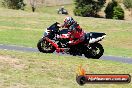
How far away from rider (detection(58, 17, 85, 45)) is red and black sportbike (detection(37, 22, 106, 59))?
0.19 m

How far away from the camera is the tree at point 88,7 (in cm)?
7348

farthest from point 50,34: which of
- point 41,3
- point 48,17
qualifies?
point 41,3

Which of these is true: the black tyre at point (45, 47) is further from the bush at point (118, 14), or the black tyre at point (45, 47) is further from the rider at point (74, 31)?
the bush at point (118, 14)

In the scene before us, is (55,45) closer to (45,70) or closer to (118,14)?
(45,70)

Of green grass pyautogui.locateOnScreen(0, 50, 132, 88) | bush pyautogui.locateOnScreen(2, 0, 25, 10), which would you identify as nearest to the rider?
green grass pyautogui.locateOnScreen(0, 50, 132, 88)

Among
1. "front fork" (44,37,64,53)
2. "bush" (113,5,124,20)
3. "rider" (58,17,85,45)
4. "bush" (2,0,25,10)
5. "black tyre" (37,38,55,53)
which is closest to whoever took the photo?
"rider" (58,17,85,45)

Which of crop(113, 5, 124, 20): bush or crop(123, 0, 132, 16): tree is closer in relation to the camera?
crop(113, 5, 124, 20): bush

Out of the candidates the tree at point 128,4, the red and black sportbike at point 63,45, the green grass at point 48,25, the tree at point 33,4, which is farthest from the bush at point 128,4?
the red and black sportbike at point 63,45

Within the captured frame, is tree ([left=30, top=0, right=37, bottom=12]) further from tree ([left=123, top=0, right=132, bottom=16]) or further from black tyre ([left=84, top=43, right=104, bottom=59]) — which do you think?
black tyre ([left=84, top=43, right=104, bottom=59])

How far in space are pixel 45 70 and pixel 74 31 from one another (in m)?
4.93

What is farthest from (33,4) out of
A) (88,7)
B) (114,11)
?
(114,11)

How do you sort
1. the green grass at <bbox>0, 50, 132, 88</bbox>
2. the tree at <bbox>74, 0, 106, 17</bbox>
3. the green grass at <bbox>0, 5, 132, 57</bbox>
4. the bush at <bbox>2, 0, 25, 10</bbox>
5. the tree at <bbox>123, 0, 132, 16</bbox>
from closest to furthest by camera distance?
the green grass at <bbox>0, 50, 132, 88</bbox> → the green grass at <bbox>0, 5, 132, 57</bbox> → the bush at <bbox>2, 0, 25, 10</bbox> → the tree at <bbox>74, 0, 106, 17</bbox> → the tree at <bbox>123, 0, 132, 16</bbox>

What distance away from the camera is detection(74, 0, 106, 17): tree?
73481 millimetres

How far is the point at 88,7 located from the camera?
242ft
